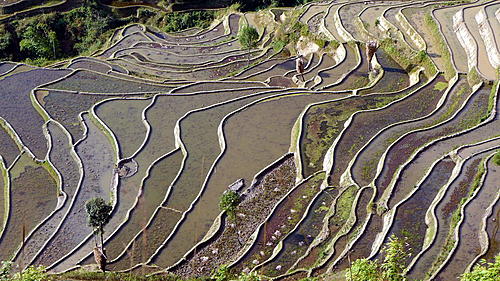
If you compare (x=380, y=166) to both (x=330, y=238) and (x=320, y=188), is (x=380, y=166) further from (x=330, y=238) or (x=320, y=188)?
(x=330, y=238)

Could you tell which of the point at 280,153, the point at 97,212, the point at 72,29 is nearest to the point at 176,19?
the point at 72,29

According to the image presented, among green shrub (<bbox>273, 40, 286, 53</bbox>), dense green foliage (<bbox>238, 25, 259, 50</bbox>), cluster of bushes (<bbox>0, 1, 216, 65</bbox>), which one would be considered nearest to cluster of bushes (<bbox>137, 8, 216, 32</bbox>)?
cluster of bushes (<bbox>0, 1, 216, 65</bbox>)

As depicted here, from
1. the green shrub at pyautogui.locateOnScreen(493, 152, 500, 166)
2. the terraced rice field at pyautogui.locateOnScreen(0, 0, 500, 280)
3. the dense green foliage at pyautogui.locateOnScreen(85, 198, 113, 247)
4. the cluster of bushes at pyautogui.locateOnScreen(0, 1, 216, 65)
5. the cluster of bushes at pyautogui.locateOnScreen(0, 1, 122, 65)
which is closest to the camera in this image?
the terraced rice field at pyautogui.locateOnScreen(0, 0, 500, 280)

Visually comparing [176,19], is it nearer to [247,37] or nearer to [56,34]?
[56,34]

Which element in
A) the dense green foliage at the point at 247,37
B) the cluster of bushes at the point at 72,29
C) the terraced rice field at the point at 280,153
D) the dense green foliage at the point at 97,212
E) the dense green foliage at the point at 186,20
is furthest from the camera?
the dense green foliage at the point at 186,20

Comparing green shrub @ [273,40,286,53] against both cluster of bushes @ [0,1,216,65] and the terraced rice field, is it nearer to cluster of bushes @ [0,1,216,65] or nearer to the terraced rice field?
the terraced rice field

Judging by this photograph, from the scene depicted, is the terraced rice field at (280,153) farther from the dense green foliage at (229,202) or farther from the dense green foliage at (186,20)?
the dense green foliage at (186,20)

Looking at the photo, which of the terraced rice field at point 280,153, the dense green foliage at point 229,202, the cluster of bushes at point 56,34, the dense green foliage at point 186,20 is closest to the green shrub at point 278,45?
the terraced rice field at point 280,153

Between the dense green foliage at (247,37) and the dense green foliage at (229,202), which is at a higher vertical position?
the dense green foliage at (247,37)

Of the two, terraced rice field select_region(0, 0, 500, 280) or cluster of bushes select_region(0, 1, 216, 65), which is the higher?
cluster of bushes select_region(0, 1, 216, 65)

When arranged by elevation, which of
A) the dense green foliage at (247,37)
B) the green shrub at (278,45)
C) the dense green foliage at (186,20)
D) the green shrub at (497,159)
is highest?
the dense green foliage at (186,20)
